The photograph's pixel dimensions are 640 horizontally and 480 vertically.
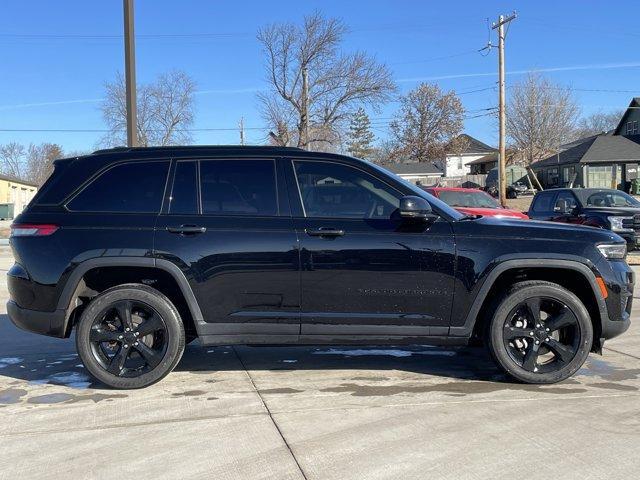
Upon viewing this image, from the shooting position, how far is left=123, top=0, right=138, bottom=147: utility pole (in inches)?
424

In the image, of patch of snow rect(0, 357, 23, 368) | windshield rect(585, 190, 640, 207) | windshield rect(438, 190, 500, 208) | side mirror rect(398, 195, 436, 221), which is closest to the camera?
side mirror rect(398, 195, 436, 221)

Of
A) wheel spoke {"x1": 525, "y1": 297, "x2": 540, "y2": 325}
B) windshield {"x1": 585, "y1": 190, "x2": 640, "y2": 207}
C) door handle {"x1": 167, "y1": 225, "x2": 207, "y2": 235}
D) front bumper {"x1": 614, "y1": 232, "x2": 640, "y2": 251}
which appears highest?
windshield {"x1": 585, "y1": 190, "x2": 640, "y2": 207}

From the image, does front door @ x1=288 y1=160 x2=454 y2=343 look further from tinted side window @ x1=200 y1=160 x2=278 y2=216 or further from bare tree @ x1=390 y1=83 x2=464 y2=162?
bare tree @ x1=390 y1=83 x2=464 y2=162

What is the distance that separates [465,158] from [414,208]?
91337 mm

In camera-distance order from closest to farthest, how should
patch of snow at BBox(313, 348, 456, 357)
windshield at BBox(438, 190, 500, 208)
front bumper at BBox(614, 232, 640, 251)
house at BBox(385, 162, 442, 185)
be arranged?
patch of snow at BBox(313, 348, 456, 357)
front bumper at BBox(614, 232, 640, 251)
windshield at BBox(438, 190, 500, 208)
house at BBox(385, 162, 442, 185)

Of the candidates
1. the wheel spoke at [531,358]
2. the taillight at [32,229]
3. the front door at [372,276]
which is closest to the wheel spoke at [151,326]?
the taillight at [32,229]

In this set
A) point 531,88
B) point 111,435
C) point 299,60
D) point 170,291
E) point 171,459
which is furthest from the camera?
point 531,88

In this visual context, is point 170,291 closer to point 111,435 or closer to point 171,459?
point 111,435

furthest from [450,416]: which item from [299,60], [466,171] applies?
[466,171]

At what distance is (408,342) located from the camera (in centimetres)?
496

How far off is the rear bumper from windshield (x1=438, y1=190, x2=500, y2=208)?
11.3m

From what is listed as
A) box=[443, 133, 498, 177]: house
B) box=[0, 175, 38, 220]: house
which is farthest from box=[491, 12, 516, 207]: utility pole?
box=[443, 133, 498, 177]: house

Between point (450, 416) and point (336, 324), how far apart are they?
1.11 m

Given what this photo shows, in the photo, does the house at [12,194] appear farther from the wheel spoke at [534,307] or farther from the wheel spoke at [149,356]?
the wheel spoke at [534,307]
